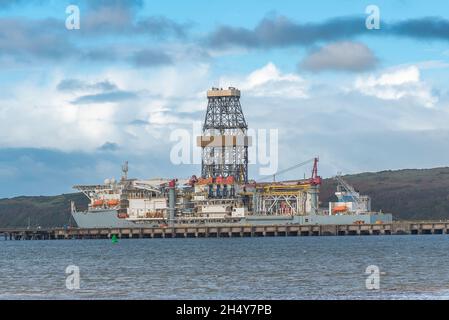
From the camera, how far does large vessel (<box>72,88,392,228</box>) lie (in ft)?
582

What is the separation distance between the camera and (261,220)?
6934 inches

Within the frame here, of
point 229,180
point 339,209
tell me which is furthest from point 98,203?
point 339,209

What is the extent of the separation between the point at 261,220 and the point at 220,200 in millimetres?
8648

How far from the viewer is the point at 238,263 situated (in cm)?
8044

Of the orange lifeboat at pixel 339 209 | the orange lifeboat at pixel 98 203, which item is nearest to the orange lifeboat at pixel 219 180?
the orange lifeboat at pixel 339 209

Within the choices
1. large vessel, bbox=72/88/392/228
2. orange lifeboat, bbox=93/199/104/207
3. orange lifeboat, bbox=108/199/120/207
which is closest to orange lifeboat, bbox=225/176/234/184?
large vessel, bbox=72/88/392/228

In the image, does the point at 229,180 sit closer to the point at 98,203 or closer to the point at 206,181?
the point at 206,181

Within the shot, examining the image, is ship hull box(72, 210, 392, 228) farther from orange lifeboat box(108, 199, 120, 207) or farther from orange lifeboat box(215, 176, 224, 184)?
orange lifeboat box(215, 176, 224, 184)

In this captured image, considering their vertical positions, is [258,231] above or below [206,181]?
below

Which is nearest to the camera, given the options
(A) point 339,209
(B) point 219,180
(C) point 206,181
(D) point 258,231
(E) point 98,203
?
(D) point 258,231

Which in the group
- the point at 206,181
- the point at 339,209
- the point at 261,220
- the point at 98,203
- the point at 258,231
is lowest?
the point at 258,231
